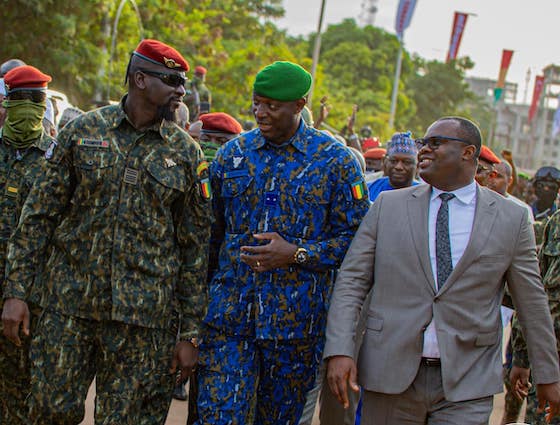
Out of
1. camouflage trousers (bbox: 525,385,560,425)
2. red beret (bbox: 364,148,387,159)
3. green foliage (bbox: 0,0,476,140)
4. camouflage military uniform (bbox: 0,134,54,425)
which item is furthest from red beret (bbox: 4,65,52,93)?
green foliage (bbox: 0,0,476,140)

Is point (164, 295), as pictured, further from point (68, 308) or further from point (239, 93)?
point (239, 93)

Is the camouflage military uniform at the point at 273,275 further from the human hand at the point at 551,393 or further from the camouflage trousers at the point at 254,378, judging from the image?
the human hand at the point at 551,393

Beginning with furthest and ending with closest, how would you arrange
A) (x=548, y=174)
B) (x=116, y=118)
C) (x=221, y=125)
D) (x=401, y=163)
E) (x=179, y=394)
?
(x=548, y=174) → (x=179, y=394) → (x=221, y=125) → (x=401, y=163) → (x=116, y=118)

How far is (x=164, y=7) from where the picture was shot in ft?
110

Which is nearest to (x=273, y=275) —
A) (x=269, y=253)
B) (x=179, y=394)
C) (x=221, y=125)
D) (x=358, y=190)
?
(x=269, y=253)

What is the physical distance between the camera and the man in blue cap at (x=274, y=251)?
4.61m

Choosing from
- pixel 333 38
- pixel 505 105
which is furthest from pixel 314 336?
pixel 505 105

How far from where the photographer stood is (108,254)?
432cm

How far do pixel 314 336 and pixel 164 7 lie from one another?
3018 centimetres

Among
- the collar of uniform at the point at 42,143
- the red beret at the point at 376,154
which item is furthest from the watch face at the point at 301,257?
the red beret at the point at 376,154

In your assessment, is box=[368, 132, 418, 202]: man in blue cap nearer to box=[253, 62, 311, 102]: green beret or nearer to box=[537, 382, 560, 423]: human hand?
box=[253, 62, 311, 102]: green beret

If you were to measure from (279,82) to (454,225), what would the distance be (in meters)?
1.15

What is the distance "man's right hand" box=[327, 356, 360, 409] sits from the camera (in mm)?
4195

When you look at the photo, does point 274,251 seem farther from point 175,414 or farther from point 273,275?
point 175,414
